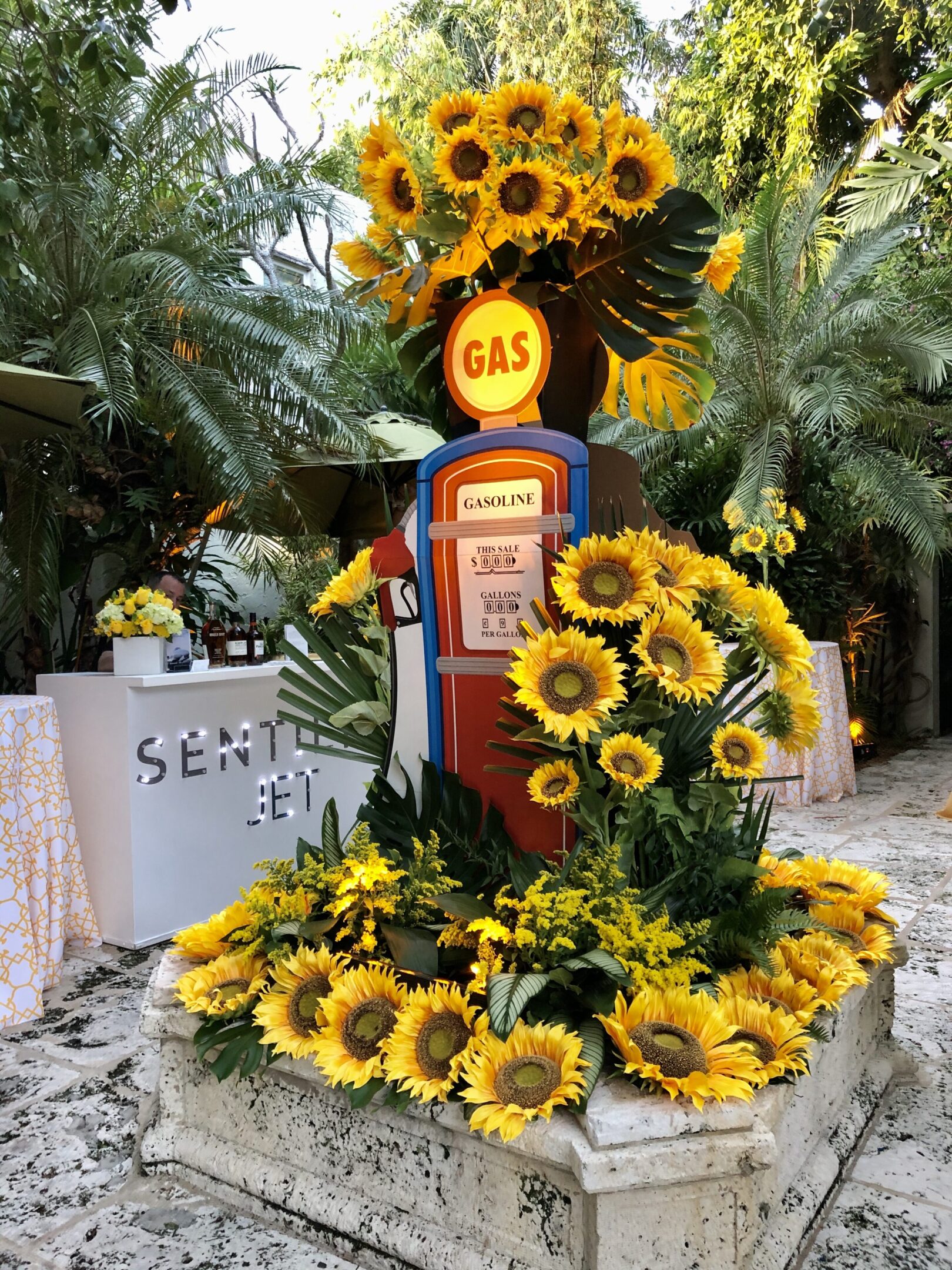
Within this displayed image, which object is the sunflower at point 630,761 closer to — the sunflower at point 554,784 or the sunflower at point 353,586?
the sunflower at point 554,784

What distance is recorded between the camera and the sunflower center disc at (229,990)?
6.66 feet

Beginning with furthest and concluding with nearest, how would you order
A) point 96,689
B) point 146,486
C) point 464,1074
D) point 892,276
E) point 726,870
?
point 892,276 → point 146,486 → point 96,689 → point 726,870 → point 464,1074

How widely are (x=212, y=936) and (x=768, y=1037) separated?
4.25ft

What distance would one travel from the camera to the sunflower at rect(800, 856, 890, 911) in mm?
2564

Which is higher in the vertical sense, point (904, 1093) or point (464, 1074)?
point (464, 1074)

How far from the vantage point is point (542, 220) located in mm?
2072

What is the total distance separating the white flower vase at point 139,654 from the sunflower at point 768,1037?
2.57m

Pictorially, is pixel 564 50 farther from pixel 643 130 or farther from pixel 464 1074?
pixel 464 1074

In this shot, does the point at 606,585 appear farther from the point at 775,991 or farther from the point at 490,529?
the point at 775,991

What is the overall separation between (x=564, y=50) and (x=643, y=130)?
16.4 m

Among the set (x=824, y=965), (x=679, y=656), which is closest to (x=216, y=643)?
(x=679, y=656)

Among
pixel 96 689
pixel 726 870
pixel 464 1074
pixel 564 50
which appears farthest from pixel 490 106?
pixel 564 50

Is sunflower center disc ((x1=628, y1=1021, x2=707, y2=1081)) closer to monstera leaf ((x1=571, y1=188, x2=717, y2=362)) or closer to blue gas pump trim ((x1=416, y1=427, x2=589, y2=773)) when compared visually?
blue gas pump trim ((x1=416, y1=427, x2=589, y2=773))

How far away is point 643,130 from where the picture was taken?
2.13m
